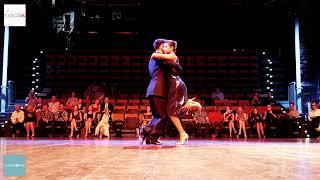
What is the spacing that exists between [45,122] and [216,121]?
5.23 meters

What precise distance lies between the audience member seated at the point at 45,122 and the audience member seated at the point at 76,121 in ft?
2.29

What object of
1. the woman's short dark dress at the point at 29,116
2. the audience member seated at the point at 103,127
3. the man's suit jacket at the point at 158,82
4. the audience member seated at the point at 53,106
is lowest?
the audience member seated at the point at 103,127

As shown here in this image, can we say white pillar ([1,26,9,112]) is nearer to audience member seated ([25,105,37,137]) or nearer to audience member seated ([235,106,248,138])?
audience member seated ([25,105,37,137])

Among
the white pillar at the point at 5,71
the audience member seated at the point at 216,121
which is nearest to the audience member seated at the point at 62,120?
the white pillar at the point at 5,71

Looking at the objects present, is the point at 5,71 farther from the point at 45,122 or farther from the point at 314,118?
the point at 314,118

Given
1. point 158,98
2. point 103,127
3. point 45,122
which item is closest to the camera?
point 158,98

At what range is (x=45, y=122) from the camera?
1180 cm

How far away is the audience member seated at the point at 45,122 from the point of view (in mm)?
11659

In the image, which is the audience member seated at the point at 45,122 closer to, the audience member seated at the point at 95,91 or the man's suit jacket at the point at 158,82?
the audience member seated at the point at 95,91

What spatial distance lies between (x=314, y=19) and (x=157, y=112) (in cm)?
1006

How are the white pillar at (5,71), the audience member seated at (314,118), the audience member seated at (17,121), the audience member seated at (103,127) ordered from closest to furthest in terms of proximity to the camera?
the audience member seated at (103,127) → the audience member seated at (314,118) → the audience member seated at (17,121) → the white pillar at (5,71)

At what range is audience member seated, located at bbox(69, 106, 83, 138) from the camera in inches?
452

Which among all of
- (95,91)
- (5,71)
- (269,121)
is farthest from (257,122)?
(5,71)

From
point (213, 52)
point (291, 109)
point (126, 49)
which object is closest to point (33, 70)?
point (126, 49)
